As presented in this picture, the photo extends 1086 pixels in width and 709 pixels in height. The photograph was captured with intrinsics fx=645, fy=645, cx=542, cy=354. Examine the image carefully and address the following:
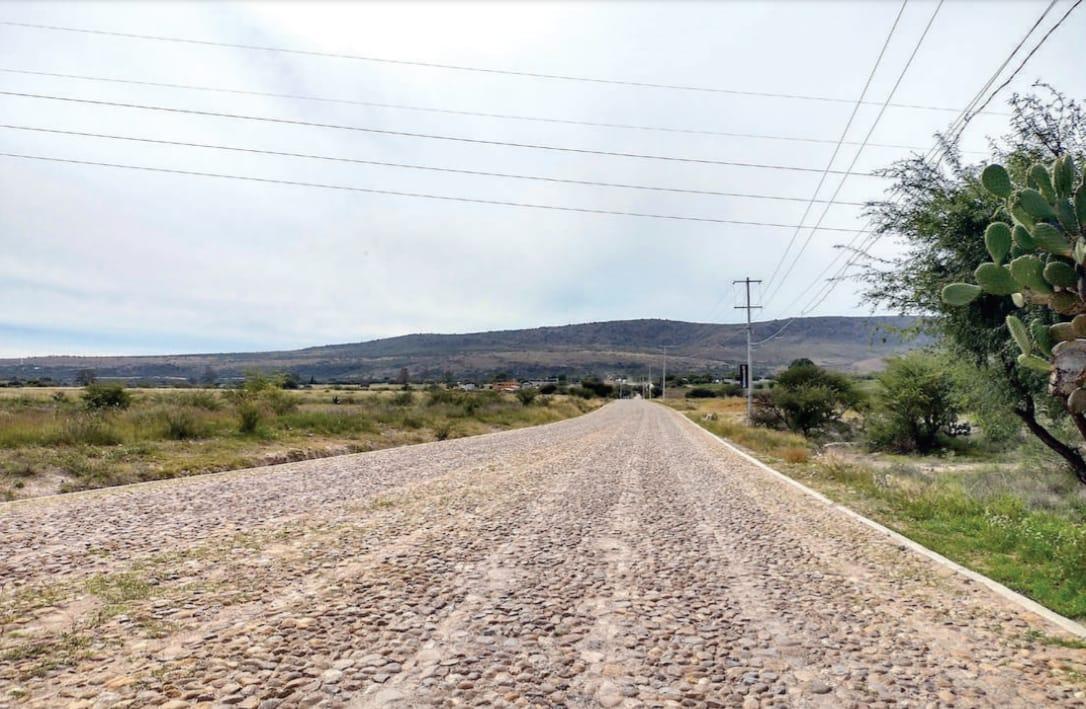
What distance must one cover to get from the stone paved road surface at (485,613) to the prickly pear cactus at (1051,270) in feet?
6.55

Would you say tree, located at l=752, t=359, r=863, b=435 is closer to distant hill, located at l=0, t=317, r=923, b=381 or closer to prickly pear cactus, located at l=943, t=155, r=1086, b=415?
distant hill, located at l=0, t=317, r=923, b=381

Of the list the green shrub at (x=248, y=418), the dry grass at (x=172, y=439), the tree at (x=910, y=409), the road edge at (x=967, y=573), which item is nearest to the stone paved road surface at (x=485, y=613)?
the road edge at (x=967, y=573)

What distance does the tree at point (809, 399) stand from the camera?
37.0m

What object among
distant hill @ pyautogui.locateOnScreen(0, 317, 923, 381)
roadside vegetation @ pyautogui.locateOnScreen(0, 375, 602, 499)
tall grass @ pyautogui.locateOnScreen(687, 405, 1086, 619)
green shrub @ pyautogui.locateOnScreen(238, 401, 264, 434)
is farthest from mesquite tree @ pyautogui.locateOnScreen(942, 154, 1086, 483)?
distant hill @ pyautogui.locateOnScreen(0, 317, 923, 381)

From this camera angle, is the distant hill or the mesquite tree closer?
the mesquite tree

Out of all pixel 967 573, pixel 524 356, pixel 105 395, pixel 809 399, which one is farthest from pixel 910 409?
pixel 524 356

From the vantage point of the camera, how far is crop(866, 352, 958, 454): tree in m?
27.1

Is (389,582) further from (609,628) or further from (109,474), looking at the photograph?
(109,474)

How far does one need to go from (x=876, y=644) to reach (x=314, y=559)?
197 inches

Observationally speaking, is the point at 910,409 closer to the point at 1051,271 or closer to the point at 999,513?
the point at 999,513

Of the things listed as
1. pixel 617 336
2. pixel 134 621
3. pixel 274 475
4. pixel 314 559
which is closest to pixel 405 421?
pixel 274 475

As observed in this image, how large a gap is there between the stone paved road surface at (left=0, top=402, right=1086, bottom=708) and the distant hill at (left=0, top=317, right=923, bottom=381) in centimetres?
6495

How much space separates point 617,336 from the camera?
571 ft

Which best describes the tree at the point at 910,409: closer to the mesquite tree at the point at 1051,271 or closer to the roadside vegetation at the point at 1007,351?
the roadside vegetation at the point at 1007,351
